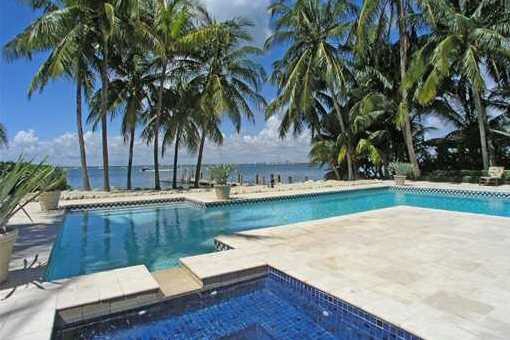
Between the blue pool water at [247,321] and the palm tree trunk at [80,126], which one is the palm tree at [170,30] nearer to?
the palm tree trunk at [80,126]

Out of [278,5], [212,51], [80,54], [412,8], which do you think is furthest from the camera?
[278,5]

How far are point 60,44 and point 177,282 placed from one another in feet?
37.3

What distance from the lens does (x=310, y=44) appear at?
16.9 m

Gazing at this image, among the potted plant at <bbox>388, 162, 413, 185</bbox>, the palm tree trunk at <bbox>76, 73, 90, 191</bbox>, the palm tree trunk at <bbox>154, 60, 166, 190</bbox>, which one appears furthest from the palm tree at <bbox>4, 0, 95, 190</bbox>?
the potted plant at <bbox>388, 162, 413, 185</bbox>

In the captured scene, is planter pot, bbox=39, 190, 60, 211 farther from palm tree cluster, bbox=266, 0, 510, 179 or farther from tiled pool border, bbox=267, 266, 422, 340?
palm tree cluster, bbox=266, 0, 510, 179

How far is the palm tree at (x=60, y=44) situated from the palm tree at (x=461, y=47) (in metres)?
13.2

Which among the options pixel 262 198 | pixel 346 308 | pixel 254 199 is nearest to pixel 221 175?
pixel 254 199

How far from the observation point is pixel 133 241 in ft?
23.6

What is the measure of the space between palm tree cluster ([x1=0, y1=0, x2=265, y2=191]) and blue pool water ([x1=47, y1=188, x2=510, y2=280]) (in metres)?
5.26

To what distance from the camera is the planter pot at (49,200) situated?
9.45 metres

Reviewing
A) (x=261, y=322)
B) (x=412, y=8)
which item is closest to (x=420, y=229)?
(x=261, y=322)

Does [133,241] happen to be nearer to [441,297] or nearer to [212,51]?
[441,297]

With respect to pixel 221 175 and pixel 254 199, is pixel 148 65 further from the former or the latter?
pixel 254 199

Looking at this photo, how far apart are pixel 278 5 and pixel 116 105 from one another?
9680 millimetres
